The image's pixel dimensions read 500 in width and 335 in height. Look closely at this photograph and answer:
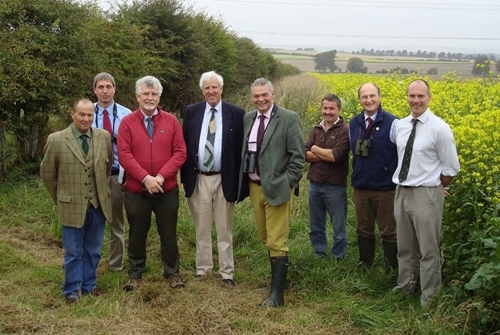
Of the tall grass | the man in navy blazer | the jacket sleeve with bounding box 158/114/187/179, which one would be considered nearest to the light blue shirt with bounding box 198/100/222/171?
the man in navy blazer

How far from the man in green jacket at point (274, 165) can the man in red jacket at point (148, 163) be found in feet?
2.25

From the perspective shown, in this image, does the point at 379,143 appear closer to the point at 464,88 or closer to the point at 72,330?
the point at 72,330

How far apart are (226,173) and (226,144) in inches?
10.8

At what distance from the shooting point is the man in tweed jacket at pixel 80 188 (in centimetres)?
472

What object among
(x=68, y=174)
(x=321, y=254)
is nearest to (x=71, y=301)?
(x=68, y=174)

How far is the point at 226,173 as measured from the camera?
5160 millimetres

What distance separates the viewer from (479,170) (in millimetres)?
4512

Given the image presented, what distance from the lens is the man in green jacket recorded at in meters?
4.80

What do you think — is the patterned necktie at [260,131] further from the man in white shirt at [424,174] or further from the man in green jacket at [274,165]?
the man in white shirt at [424,174]

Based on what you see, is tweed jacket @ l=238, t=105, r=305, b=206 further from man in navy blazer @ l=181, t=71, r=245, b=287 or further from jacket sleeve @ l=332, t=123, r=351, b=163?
jacket sleeve @ l=332, t=123, r=351, b=163

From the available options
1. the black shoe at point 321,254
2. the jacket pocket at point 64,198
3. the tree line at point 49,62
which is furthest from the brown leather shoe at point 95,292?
the tree line at point 49,62

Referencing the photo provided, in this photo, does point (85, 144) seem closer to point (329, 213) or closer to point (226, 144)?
point (226, 144)

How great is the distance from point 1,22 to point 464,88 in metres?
7.36

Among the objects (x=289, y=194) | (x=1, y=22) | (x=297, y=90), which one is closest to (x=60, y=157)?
(x=289, y=194)
